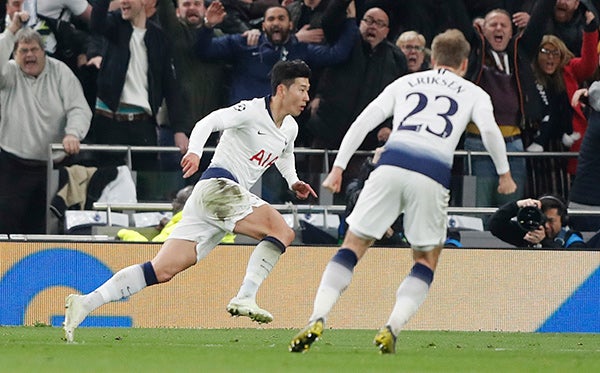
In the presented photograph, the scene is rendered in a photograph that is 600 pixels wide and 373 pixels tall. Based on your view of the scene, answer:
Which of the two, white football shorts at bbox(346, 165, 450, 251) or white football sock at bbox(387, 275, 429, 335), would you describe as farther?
white football shorts at bbox(346, 165, 450, 251)

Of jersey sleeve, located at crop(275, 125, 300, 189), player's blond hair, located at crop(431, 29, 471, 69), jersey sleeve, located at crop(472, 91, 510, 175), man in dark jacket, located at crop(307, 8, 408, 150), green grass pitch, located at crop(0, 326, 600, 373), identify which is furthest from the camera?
man in dark jacket, located at crop(307, 8, 408, 150)

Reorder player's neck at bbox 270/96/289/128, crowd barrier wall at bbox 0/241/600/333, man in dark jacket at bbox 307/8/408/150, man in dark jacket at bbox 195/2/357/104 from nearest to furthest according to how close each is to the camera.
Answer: player's neck at bbox 270/96/289/128 < crowd barrier wall at bbox 0/241/600/333 < man in dark jacket at bbox 195/2/357/104 < man in dark jacket at bbox 307/8/408/150

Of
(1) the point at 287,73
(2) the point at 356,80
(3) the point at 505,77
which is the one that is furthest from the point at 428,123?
(3) the point at 505,77

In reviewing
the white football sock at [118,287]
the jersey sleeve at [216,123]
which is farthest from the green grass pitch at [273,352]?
the jersey sleeve at [216,123]

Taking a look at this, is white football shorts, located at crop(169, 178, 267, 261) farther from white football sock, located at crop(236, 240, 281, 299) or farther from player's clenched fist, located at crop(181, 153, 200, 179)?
player's clenched fist, located at crop(181, 153, 200, 179)

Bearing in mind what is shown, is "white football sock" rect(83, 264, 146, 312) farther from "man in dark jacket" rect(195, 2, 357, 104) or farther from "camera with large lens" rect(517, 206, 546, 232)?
"man in dark jacket" rect(195, 2, 357, 104)

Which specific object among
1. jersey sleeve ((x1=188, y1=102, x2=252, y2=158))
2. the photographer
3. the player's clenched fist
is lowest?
the photographer

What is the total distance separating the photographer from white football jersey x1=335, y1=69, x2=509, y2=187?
516 centimetres

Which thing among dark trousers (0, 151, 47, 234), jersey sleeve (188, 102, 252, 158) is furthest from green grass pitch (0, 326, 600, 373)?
dark trousers (0, 151, 47, 234)

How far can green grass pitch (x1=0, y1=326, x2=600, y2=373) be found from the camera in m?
8.45

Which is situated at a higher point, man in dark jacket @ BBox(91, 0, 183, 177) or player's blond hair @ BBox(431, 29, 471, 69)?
player's blond hair @ BBox(431, 29, 471, 69)

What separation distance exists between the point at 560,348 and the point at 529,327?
327cm

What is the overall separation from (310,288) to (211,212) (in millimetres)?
3279

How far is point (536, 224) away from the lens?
49.5 feet
